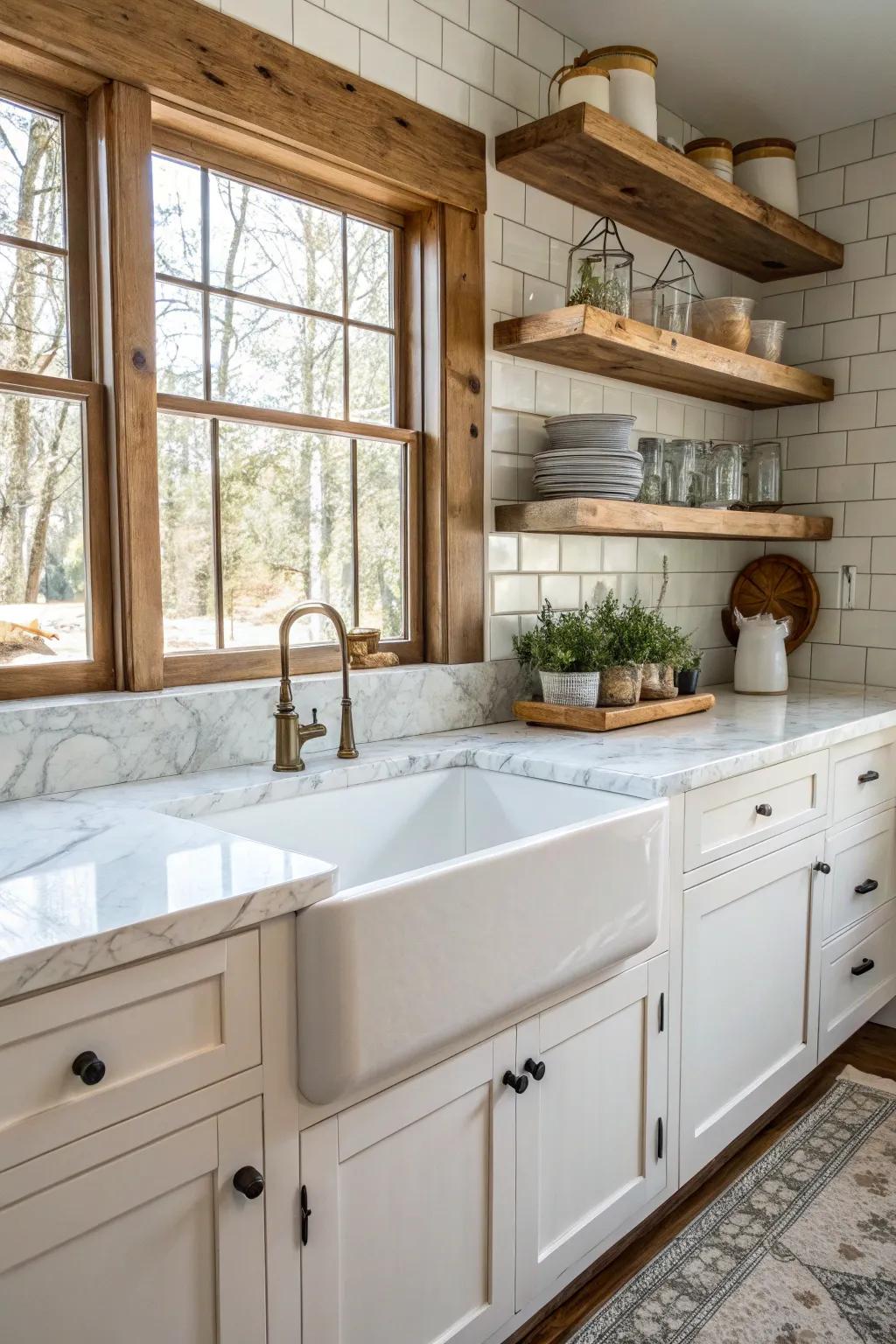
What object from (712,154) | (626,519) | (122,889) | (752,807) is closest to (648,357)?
(626,519)

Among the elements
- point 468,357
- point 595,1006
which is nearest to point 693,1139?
point 595,1006

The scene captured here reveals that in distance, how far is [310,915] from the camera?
1.17 metres

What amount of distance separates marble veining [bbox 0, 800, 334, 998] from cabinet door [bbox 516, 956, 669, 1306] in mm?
571

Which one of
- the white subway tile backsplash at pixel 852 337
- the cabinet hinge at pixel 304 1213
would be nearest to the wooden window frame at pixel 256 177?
the cabinet hinge at pixel 304 1213

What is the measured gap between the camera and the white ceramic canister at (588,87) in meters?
2.31

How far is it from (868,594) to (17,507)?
2544 mm

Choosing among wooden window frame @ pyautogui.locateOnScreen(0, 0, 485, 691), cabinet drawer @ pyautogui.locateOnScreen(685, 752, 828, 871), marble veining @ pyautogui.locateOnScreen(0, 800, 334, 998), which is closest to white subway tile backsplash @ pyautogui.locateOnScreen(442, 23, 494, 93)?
wooden window frame @ pyautogui.locateOnScreen(0, 0, 485, 691)

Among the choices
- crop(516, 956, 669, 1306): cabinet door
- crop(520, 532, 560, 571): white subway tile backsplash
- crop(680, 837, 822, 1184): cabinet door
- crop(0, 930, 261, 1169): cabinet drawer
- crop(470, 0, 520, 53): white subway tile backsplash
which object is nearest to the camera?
crop(0, 930, 261, 1169): cabinet drawer

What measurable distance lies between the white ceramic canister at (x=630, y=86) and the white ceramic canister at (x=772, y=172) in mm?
716

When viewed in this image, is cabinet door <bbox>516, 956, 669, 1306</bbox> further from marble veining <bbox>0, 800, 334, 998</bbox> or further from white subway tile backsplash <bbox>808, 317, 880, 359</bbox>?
white subway tile backsplash <bbox>808, 317, 880, 359</bbox>

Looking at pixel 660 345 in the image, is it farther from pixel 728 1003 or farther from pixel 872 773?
pixel 728 1003

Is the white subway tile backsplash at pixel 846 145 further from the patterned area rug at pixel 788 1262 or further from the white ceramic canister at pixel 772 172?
the patterned area rug at pixel 788 1262

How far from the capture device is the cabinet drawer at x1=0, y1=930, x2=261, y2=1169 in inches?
37.3

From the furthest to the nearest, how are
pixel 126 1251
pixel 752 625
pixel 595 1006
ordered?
pixel 752 625 < pixel 595 1006 < pixel 126 1251
